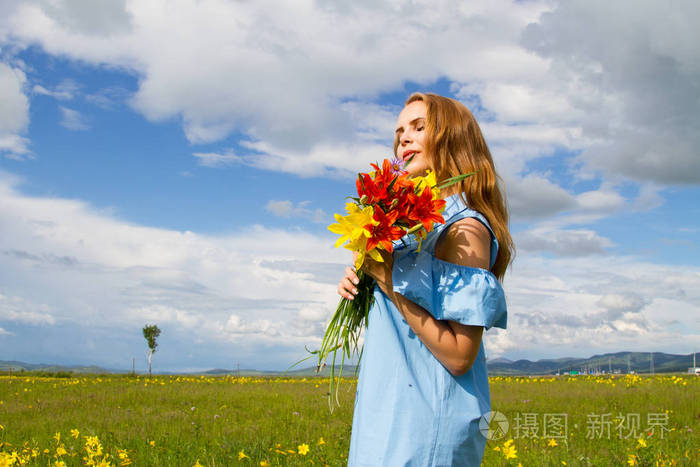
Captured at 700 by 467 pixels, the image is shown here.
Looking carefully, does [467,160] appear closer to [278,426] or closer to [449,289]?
[449,289]

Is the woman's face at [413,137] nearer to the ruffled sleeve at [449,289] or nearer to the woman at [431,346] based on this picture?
the woman at [431,346]

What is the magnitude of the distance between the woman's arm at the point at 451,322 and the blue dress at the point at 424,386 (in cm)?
4

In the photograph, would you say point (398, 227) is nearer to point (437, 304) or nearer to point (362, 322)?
point (437, 304)

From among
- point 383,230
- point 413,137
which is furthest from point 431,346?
point 413,137

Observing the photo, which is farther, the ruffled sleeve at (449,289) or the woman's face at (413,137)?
the woman's face at (413,137)

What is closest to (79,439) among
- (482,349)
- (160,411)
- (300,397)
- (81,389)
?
(160,411)

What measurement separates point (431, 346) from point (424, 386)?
143 millimetres

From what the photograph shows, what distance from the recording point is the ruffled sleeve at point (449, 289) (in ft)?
5.71

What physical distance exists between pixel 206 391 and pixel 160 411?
10.5ft

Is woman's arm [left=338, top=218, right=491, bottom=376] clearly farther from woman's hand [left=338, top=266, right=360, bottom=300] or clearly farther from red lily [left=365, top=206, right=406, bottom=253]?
red lily [left=365, top=206, right=406, bottom=253]

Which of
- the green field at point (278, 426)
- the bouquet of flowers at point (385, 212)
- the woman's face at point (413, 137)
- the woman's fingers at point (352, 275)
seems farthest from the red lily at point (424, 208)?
the green field at point (278, 426)

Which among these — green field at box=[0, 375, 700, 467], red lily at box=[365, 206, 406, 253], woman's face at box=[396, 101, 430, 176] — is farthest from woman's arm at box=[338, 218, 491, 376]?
green field at box=[0, 375, 700, 467]

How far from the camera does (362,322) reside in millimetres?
2252

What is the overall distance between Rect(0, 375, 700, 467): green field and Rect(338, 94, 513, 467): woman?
222 cm
